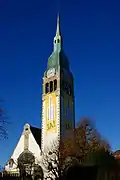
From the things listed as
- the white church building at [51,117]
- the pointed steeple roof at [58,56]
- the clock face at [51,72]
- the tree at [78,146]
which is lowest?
the tree at [78,146]

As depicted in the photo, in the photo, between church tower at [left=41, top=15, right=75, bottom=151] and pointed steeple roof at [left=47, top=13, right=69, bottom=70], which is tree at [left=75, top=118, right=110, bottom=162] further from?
pointed steeple roof at [left=47, top=13, right=69, bottom=70]

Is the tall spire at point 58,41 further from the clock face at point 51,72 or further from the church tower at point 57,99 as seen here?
the clock face at point 51,72

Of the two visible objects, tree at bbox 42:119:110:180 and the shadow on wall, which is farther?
tree at bbox 42:119:110:180

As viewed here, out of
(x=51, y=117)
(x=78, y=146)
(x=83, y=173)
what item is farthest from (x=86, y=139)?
(x=83, y=173)

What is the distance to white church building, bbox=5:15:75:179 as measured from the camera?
69.8m

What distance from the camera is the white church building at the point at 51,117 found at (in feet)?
229

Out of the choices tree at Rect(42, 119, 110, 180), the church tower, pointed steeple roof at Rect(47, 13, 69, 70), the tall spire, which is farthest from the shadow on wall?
the tall spire

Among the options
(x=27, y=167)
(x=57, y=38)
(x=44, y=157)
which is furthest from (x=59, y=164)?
(x=57, y=38)

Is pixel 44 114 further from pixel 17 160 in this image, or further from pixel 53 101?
pixel 17 160

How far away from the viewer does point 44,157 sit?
66625 mm

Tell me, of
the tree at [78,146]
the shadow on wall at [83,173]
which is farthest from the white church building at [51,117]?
the shadow on wall at [83,173]

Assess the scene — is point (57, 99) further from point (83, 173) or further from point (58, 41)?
point (83, 173)

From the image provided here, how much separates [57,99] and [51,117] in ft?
12.3

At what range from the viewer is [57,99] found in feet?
234
